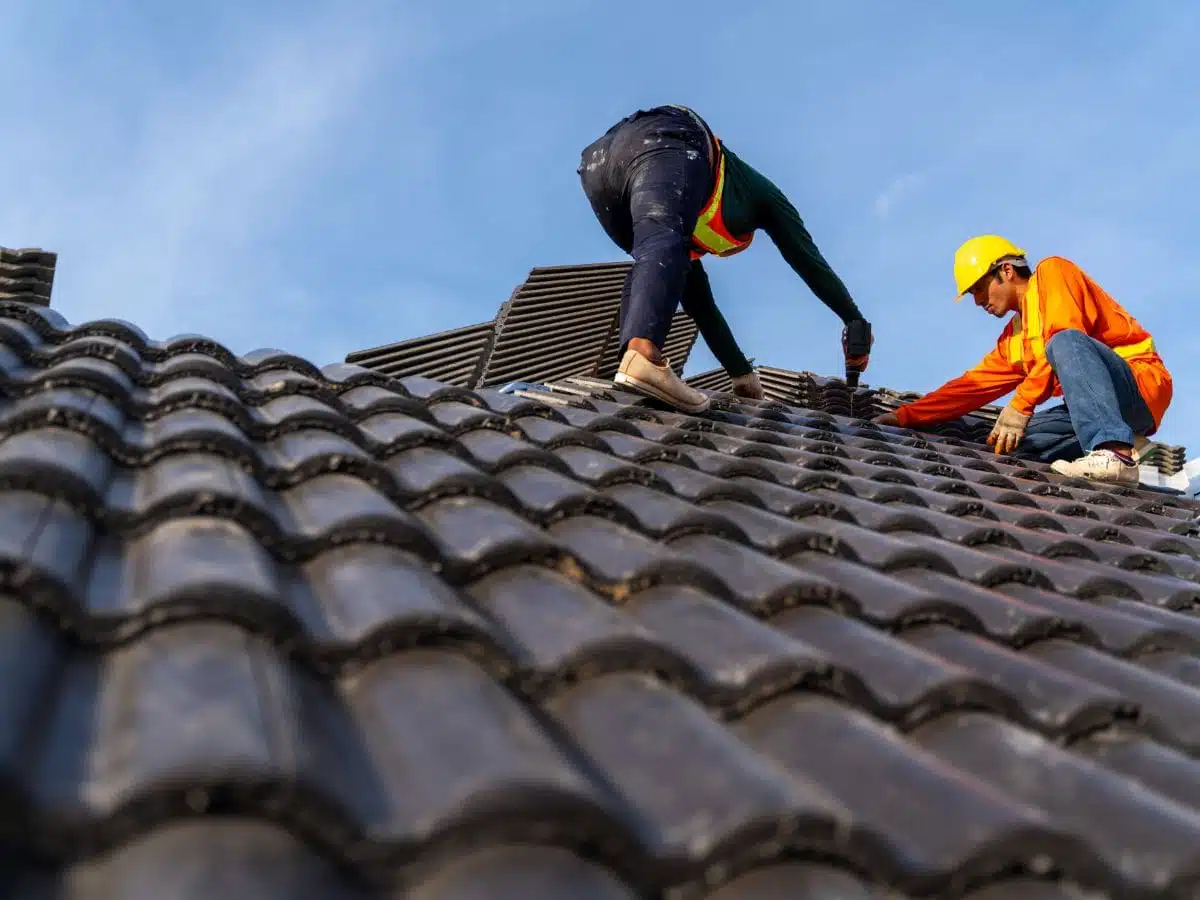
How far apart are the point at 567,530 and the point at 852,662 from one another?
2.52 ft

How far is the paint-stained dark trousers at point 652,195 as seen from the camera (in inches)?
201

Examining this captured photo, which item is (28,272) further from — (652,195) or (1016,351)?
(1016,351)

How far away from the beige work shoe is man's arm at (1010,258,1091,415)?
2282mm

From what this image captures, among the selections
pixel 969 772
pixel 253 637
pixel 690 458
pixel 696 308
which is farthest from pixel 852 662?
pixel 696 308

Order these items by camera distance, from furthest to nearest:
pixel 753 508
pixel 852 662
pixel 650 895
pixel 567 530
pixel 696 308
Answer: pixel 696 308 < pixel 753 508 < pixel 567 530 < pixel 852 662 < pixel 650 895

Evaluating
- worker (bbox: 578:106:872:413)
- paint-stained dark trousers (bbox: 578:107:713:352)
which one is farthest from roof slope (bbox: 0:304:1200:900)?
paint-stained dark trousers (bbox: 578:107:713:352)

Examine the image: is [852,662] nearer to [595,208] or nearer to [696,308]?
[595,208]

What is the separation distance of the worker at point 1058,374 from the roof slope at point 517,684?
2.58 m

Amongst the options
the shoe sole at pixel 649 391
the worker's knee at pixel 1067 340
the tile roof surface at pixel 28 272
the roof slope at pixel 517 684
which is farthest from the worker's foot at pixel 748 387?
the tile roof surface at pixel 28 272

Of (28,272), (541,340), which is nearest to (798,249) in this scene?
(541,340)

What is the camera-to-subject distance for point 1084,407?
18.1ft

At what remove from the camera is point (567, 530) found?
2.44m

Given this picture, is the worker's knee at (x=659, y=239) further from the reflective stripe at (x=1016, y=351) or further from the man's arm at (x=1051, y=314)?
the reflective stripe at (x=1016, y=351)

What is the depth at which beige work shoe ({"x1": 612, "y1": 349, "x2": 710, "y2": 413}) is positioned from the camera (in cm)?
476
